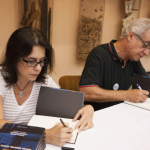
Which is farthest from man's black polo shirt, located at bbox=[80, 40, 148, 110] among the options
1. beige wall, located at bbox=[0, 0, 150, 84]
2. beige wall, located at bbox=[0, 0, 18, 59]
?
beige wall, located at bbox=[0, 0, 18, 59]

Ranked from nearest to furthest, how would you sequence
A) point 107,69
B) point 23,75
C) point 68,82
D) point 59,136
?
point 59,136 → point 23,75 → point 107,69 → point 68,82

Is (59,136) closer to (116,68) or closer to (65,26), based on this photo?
(116,68)

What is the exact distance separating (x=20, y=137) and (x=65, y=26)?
2.30m

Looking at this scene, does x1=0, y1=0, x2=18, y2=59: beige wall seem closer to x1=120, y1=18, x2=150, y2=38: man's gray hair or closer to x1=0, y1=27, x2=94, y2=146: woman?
x1=0, y1=27, x2=94, y2=146: woman

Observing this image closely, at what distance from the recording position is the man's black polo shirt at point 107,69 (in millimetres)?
1557

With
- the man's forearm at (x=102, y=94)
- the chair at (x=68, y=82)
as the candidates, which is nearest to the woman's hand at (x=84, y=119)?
the man's forearm at (x=102, y=94)

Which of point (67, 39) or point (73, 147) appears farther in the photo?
point (67, 39)

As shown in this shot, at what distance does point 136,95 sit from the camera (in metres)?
1.33

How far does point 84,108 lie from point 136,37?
3.32 ft

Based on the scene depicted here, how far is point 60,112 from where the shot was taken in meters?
0.97

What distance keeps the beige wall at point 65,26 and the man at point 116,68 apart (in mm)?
802

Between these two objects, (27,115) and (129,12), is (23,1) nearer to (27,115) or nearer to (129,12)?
(27,115)

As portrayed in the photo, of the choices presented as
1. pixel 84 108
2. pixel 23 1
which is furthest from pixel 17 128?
pixel 23 1

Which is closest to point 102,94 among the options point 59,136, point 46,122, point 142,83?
point 142,83
